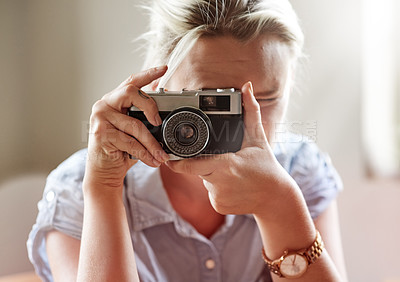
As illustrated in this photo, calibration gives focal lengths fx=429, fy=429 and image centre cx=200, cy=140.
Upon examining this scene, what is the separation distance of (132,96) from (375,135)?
2.17 ft

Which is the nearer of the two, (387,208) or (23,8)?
(23,8)

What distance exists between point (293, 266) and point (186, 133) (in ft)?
0.76

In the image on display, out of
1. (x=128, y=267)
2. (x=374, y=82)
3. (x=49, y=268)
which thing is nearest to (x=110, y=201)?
(x=128, y=267)

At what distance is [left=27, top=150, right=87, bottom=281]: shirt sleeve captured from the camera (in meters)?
0.60

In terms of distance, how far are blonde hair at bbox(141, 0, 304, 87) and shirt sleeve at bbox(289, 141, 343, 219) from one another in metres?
0.21

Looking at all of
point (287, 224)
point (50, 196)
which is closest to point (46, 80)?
point (50, 196)

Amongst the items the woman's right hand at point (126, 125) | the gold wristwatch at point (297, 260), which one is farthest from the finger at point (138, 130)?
the gold wristwatch at point (297, 260)

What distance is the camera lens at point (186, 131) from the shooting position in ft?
1.62

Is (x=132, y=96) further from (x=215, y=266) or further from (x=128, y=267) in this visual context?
(x=215, y=266)

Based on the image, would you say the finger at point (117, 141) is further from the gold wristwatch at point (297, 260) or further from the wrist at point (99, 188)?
the gold wristwatch at point (297, 260)

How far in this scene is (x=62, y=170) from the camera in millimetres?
647

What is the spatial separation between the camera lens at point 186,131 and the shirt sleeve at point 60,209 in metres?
0.20

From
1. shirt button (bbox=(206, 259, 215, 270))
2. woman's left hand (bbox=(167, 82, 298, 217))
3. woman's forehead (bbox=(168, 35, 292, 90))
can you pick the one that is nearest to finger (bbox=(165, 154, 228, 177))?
woman's left hand (bbox=(167, 82, 298, 217))

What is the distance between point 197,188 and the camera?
2.26ft
